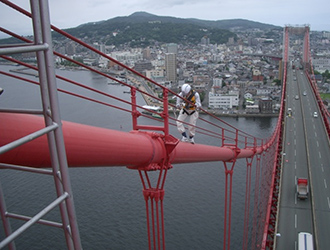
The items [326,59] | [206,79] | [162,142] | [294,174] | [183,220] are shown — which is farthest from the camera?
[326,59]

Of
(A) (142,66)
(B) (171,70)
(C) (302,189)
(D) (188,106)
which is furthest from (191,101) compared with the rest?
(A) (142,66)

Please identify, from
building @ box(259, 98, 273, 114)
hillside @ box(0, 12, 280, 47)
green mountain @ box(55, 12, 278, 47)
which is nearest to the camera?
building @ box(259, 98, 273, 114)

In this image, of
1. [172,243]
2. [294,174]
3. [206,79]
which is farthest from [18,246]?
[206,79]

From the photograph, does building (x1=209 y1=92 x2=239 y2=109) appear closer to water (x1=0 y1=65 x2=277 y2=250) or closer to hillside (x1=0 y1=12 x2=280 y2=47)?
water (x1=0 y1=65 x2=277 y2=250)

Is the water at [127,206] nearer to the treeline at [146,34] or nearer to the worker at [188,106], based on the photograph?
the worker at [188,106]

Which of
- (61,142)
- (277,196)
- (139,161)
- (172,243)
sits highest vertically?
(61,142)

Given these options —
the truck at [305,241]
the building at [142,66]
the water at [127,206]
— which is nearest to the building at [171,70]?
the building at [142,66]

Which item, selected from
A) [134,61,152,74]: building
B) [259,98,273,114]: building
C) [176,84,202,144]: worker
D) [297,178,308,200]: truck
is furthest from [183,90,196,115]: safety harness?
[134,61,152,74]: building

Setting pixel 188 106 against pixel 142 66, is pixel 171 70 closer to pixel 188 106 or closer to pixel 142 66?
pixel 142 66

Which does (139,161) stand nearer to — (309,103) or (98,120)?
(98,120)
